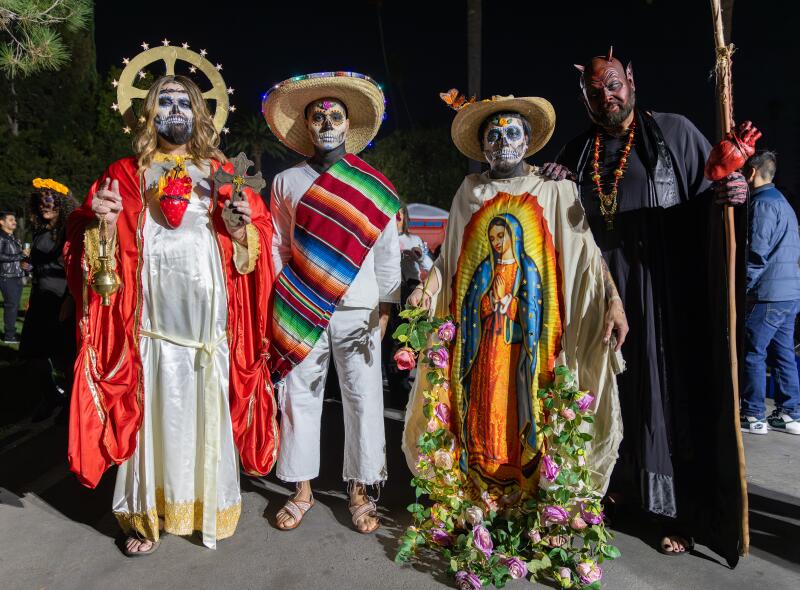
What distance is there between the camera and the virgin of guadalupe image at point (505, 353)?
9.55ft

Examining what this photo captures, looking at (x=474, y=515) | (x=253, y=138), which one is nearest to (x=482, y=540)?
(x=474, y=515)

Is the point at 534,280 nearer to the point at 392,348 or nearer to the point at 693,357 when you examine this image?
the point at 693,357

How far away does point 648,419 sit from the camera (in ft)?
10.1

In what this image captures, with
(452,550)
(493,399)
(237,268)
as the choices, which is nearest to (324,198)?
(237,268)

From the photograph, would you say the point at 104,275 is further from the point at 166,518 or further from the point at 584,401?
the point at 584,401

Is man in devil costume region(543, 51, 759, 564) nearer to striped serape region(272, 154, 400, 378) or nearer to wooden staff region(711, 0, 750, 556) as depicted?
wooden staff region(711, 0, 750, 556)

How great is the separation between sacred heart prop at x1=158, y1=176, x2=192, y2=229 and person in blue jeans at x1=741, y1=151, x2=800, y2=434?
4.44m

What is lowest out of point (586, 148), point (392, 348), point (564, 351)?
point (392, 348)

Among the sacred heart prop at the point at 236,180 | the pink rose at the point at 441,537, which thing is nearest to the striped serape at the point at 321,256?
the sacred heart prop at the point at 236,180

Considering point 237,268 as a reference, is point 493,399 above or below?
below

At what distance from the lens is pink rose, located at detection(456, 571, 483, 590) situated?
2729mm

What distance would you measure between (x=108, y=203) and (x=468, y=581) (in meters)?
2.39

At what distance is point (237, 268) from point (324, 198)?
0.59 meters

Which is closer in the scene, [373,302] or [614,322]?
[614,322]
